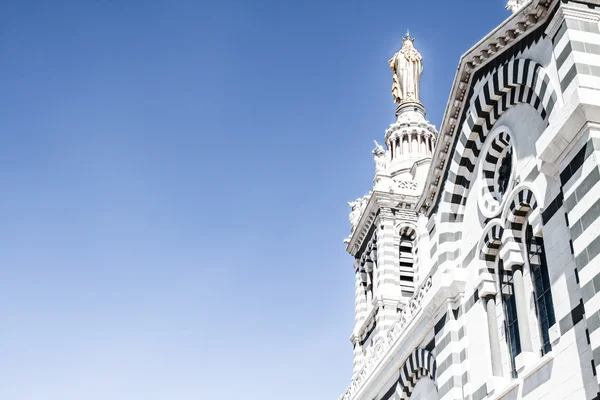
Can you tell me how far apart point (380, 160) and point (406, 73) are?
8635 mm

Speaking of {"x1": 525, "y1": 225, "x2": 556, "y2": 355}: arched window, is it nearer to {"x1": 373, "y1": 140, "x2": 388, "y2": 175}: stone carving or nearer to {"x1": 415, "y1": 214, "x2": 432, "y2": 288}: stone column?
{"x1": 415, "y1": 214, "x2": 432, "y2": 288}: stone column

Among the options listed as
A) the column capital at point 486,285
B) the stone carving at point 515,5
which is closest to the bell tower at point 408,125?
the stone carving at point 515,5

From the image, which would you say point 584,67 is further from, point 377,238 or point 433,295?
point 377,238

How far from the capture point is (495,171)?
19.6m

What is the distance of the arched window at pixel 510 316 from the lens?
17.4 m

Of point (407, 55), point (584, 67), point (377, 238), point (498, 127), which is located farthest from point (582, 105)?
point (407, 55)

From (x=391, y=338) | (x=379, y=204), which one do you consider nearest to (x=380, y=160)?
(x=379, y=204)

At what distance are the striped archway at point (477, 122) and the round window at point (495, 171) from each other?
56 centimetres

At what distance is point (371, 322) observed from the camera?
3544cm

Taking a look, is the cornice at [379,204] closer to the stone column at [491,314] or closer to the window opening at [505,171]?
the window opening at [505,171]

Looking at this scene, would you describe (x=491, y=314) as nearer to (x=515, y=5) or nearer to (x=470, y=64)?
(x=470, y=64)

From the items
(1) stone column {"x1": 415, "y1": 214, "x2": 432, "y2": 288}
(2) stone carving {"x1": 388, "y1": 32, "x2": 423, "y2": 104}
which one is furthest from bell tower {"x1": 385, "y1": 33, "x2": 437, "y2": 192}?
(1) stone column {"x1": 415, "y1": 214, "x2": 432, "y2": 288}

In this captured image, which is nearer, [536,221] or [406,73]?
[536,221]

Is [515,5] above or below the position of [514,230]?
above
